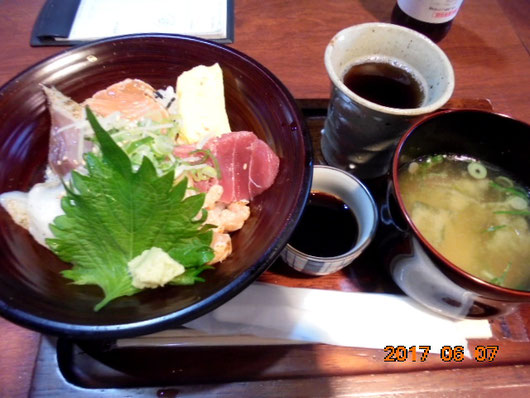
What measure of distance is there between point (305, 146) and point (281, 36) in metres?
1.06

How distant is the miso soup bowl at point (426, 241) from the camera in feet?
2.86

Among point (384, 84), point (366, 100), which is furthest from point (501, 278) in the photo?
point (384, 84)

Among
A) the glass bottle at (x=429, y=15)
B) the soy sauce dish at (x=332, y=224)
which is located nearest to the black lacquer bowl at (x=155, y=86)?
the soy sauce dish at (x=332, y=224)

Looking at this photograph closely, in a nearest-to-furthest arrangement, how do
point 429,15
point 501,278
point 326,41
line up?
point 501,278 < point 429,15 < point 326,41

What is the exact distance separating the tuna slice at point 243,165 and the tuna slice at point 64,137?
38 centimetres

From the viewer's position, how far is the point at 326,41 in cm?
188

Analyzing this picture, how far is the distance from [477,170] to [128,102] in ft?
3.69

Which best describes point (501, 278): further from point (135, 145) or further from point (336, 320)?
point (135, 145)

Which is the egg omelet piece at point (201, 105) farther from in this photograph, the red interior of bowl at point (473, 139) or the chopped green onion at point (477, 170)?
the chopped green onion at point (477, 170)

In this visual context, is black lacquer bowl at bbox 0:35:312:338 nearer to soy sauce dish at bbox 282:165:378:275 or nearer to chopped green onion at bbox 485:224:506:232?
soy sauce dish at bbox 282:165:378:275

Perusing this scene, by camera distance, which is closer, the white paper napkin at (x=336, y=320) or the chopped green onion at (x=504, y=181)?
the white paper napkin at (x=336, y=320)

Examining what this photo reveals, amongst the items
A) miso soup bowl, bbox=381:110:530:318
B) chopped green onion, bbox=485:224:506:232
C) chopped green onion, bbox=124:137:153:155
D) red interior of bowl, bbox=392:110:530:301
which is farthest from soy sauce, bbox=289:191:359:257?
chopped green onion, bbox=124:137:153:155

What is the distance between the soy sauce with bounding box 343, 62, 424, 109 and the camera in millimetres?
1326

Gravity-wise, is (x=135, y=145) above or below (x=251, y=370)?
above
